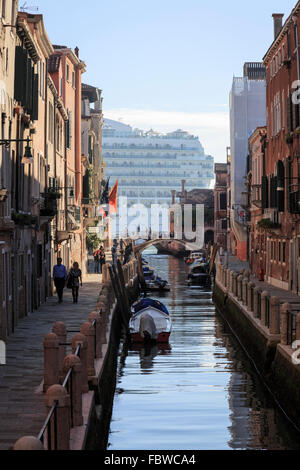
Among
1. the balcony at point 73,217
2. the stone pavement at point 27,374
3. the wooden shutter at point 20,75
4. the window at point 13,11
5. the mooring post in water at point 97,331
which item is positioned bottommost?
the stone pavement at point 27,374

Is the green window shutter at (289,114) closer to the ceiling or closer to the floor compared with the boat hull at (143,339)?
closer to the ceiling

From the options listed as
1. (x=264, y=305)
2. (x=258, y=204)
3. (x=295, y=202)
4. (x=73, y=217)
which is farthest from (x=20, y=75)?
(x=258, y=204)

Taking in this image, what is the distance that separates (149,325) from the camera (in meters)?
27.1

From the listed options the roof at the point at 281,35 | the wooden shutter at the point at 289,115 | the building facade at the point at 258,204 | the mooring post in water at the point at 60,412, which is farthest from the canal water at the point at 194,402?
the building facade at the point at 258,204

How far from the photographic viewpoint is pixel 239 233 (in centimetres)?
6431

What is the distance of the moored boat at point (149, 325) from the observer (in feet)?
88.8

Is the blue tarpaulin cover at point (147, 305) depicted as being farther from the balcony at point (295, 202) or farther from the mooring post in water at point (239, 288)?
the balcony at point (295, 202)

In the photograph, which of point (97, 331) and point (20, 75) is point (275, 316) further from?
point (20, 75)

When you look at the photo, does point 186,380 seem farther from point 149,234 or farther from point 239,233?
point 149,234

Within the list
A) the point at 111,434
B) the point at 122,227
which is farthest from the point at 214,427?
the point at 122,227

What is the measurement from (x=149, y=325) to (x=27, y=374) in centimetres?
1287

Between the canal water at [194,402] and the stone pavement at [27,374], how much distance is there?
1.71 m

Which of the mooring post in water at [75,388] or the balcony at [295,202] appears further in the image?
the balcony at [295,202]

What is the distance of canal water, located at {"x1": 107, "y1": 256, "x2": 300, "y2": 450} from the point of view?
560 inches
